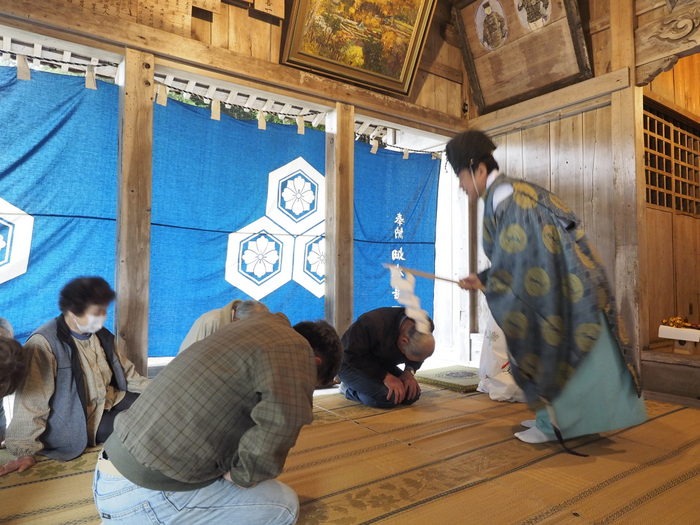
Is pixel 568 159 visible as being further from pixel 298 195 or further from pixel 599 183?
pixel 298 195

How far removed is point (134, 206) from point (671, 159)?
16.1 ft

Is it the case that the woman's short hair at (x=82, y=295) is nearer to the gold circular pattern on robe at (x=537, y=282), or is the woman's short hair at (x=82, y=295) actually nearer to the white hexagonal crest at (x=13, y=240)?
the white hexagonal crest at (x=13, y=240)

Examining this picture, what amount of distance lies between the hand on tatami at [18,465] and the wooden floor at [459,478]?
0.04 m

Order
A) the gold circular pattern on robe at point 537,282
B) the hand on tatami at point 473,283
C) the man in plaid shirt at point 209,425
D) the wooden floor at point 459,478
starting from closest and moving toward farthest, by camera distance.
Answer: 1. the man in plaid shirt at point 209,425
2. the wooden floor at point 459,478
3. the gold circular pattern on robe at point 537,282
4. the hand on tatami at point 473,283

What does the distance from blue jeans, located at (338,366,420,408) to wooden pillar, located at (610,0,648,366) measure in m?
2.04

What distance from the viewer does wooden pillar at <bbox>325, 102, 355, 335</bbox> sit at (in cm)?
433

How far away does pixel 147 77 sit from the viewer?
11.5 feet

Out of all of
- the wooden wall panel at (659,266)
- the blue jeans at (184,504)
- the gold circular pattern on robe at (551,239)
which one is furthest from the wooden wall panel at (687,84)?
the blue jeans at (184,504)

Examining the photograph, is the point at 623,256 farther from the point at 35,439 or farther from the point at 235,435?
the point at 35,439

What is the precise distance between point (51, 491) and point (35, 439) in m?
0.43

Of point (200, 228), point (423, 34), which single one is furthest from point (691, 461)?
point (423, 34)

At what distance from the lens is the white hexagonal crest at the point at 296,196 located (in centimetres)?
422

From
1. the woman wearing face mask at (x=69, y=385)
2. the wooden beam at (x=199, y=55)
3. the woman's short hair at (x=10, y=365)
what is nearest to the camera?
the woman's short hair at (x=10, y=365)

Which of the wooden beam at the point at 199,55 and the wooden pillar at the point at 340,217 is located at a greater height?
the wooden beam at the point at 199,55
